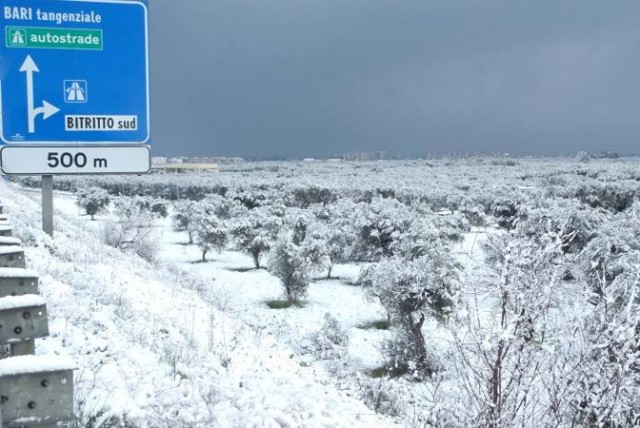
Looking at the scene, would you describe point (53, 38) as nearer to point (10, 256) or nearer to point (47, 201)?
point (47, 201)

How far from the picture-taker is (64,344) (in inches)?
181

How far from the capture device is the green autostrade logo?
20.4 feet

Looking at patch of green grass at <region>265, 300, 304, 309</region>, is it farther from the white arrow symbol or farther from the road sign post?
the white arrow symbol

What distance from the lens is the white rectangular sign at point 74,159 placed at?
654cm

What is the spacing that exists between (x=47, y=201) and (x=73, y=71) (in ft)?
7.43

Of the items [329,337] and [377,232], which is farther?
[377,232]

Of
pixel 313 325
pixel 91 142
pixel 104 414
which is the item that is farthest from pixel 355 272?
pixel 104 414

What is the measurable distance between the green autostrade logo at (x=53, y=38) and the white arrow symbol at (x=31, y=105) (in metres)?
0.20

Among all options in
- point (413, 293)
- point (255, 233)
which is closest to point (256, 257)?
point (255, 233)

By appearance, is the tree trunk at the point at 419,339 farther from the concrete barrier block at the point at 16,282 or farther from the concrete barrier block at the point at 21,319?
the concrete barrier block at the point at 21,319

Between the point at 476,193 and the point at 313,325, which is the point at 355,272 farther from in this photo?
the point at 476,193

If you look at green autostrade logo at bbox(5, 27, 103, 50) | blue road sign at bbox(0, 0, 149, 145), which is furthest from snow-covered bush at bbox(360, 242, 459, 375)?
green autostrade logo at bbox(5, 27, 103, 50)

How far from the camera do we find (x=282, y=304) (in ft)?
86.1

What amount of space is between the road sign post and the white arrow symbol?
1cm
